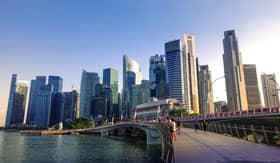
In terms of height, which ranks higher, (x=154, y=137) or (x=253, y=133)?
(x=253, y=133)

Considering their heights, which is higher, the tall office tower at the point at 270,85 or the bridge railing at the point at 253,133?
the tall office tower at the point at 270,85

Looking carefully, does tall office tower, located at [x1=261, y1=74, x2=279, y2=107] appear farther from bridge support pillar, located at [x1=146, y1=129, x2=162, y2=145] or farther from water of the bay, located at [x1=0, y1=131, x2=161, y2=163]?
water of the bay, located at [x1=0, y1=131, x2=161, y2=163]

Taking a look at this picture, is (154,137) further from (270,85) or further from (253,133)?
(270,85)

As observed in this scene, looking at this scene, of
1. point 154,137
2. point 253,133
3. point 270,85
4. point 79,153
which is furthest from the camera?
point 270,85

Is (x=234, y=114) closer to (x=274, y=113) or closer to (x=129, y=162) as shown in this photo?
(x=274, y=113)

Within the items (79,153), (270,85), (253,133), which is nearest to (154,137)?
(79,153)

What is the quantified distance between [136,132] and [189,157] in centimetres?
10467

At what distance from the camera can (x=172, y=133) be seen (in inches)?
848

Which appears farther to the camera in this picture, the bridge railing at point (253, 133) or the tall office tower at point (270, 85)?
the tall office tower at point (270, 85)

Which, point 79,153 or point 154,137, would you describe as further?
point 154,137

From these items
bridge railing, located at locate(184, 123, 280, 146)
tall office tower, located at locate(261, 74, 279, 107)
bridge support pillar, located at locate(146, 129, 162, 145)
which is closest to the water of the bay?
bridge support pillar, located at locate(146, 129, 162, 145)

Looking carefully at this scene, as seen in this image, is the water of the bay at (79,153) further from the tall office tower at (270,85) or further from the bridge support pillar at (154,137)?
the tall office tower at (270,85)

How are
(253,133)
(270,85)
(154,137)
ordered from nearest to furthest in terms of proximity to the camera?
(253,133) < (154,137) < (270,85)

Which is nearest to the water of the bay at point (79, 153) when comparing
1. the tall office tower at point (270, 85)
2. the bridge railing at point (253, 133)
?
the bridge railing at point (253, 133)
